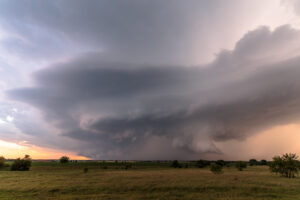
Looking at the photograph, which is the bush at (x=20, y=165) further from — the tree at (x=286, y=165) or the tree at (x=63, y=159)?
the tree at (x=286, y=165)

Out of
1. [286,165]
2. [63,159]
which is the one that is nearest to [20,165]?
[63,159]

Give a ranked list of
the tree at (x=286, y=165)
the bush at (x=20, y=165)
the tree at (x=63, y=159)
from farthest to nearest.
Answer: the tree at (x=63, y=159), the bush at (x=20, y=165), the tree at (x=286, y=165)

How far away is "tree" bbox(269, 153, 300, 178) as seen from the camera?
210 ft

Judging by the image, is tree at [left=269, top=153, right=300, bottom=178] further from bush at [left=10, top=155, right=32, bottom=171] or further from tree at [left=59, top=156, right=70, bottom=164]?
tree at [left=59, top=156, right=70, bottom=164]

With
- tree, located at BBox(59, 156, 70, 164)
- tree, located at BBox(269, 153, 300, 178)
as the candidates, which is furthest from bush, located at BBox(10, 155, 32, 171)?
tree, located at BBox(269, 153, 300, 178)

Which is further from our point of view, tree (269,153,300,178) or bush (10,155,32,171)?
bush (10,155,32,171)

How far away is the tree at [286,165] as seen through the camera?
210 ft

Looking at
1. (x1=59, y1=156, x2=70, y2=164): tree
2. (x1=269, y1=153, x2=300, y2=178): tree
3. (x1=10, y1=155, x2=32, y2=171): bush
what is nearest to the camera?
(x1=269, y1=153, x2=300, y2=178): tree

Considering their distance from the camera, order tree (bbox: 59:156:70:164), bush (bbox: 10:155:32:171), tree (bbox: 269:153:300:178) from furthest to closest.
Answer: tree (bbox: 59:156:70:164), bush (bbox: 10:155:32:171), tree (bbox: 269:153:300:178)

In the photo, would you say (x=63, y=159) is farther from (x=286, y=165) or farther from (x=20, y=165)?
(x=286, y=165)

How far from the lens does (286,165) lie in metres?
65.4

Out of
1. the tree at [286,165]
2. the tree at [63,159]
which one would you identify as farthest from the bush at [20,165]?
the tree at [286,165]

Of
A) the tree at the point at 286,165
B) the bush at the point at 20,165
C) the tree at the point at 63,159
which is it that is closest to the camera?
the tree at the point at 286,165

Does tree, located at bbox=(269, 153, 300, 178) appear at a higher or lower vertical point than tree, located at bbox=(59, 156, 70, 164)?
higher
